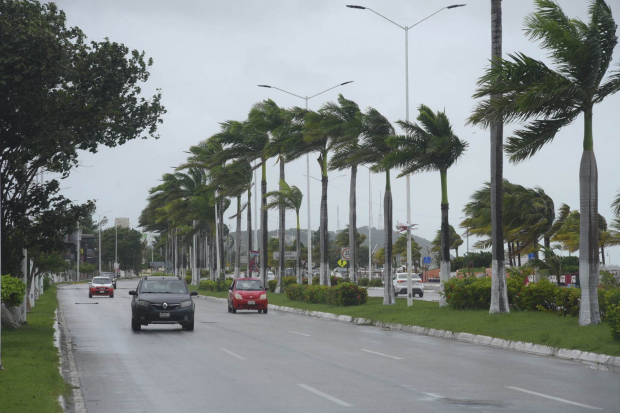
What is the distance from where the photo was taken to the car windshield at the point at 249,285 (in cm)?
3966

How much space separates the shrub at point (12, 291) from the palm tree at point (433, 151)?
Answer: 15427mm

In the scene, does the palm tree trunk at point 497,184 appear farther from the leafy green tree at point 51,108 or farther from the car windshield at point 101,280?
the car windshield at point 101,280

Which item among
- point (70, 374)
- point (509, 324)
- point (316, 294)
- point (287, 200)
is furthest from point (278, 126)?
point (70, 374)

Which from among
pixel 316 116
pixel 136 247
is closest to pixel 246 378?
pixel 316 116

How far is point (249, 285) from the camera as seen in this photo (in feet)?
132

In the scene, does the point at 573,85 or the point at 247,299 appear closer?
the point at 573,85

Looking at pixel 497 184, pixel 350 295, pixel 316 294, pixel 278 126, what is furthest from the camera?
pixel 278 126

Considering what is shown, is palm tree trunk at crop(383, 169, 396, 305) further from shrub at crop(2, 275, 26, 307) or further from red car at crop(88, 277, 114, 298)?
red car at crop(88, 277, 114, 298)

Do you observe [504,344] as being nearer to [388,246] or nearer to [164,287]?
[164,287]

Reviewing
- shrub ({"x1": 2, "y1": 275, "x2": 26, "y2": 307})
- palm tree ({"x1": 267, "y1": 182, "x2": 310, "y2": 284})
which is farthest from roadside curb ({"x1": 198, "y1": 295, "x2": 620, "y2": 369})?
palm tree ({"x1": 267, "y1": 182, "x2": 310, "y2": 284})

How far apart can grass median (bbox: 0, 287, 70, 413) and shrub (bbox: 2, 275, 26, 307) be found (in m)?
0.89

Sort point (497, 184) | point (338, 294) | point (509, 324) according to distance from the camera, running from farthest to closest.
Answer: point (338, 294), point (497, 184), point (509, 324)

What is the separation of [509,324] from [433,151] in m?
9.64

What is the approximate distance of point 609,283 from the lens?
87.0 ft
